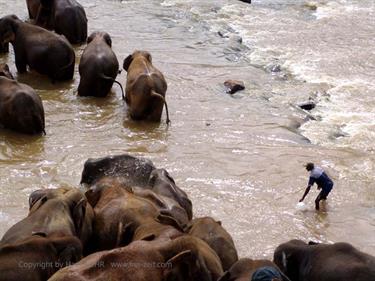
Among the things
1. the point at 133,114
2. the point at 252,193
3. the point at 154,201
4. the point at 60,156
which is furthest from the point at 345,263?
the point at 133,114

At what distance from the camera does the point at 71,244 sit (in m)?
5.68

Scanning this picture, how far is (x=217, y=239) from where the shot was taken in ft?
20.5

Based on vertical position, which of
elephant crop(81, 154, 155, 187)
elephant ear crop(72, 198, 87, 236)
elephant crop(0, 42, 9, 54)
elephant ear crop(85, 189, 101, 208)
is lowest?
elephant crop(0, 42, 9, 54)

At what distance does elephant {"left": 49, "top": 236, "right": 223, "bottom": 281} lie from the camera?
16.1ft

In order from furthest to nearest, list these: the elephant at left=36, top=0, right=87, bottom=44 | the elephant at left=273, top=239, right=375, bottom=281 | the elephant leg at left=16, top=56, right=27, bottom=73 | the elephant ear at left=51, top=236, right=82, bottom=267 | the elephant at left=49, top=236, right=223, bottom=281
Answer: the elephant at left=36, top=0, right=87, bottom=44, the elephant leg at left=16, top=56, right=27, bottom=73, the elephant at left=273, top=239, right=375, bottom=281, the elephant ear at left=51, top=236, right=82, bottom=267, the elephant at left=49, top=236, right=223, bottom=281

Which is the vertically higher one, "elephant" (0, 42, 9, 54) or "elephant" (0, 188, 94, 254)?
"elephant" (0, 188, 94, 254)

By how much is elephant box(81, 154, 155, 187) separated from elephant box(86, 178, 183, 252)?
41.3 inches

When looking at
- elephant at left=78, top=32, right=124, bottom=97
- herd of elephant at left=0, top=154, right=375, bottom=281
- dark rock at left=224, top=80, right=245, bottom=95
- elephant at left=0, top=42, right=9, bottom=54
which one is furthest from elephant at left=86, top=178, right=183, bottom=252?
elephant at left=0, top=42, right=9, bottom=54

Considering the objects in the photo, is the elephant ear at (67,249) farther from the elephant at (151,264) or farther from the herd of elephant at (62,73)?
the herd of elephant at (62,73)

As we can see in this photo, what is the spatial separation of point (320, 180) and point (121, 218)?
2.90 metres

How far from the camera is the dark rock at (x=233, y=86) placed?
12.7 m

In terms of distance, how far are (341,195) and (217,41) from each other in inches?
332

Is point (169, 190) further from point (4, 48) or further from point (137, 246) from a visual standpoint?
point (4, 48)

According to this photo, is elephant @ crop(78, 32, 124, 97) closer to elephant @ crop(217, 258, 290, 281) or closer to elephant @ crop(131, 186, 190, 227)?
elephant @ crop(131, 186, 190, 227)
